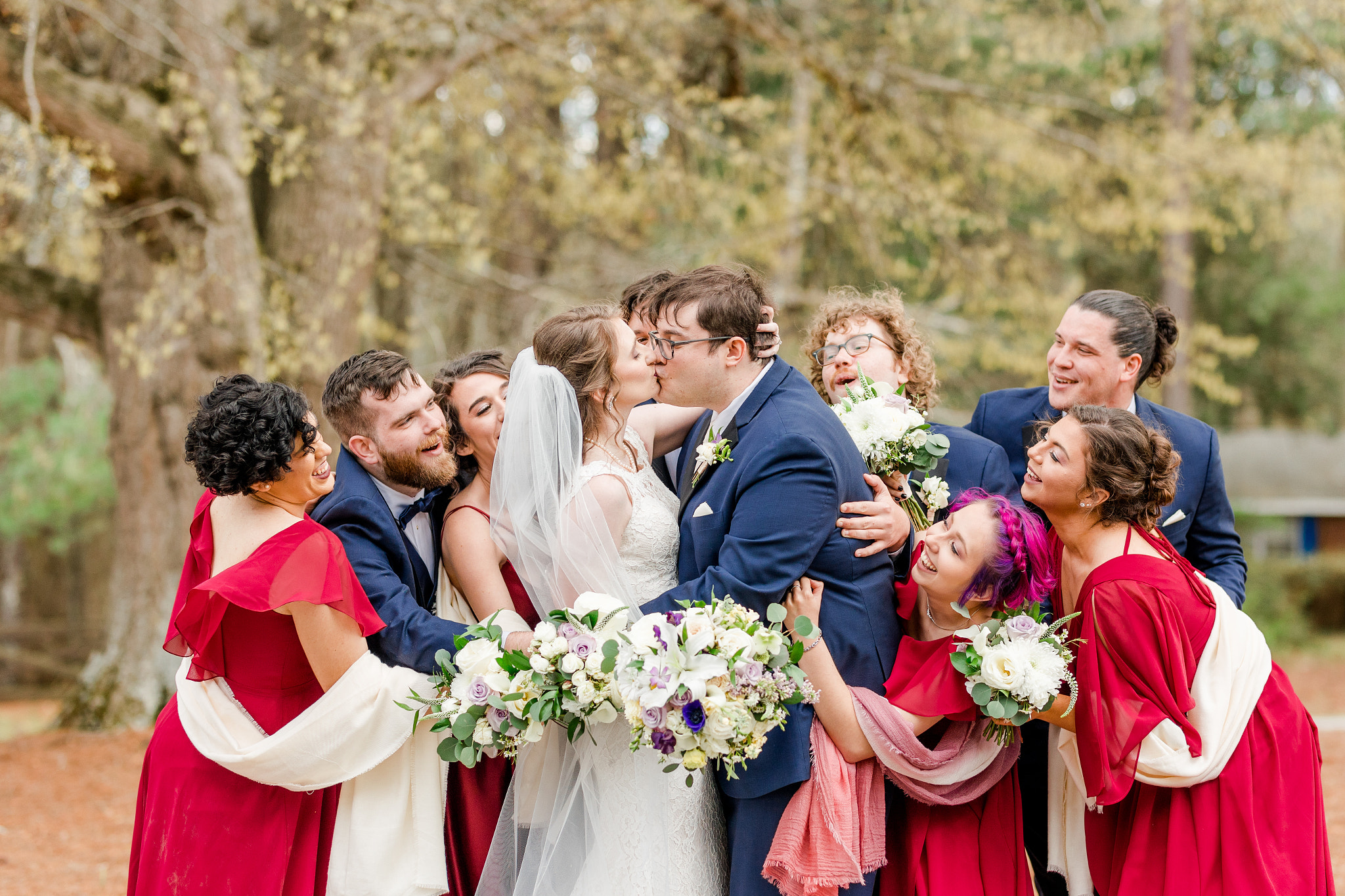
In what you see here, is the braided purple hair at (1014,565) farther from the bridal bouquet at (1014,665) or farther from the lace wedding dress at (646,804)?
the lace wedding dress at (646,804)

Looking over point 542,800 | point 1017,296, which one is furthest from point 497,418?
point 1017,296

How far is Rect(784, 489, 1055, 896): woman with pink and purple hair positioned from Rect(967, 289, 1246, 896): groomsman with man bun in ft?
3.52

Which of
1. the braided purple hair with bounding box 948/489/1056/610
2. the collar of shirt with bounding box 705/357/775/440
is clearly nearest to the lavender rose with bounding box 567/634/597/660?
the collar of shirt with bounding box 705/357/775/440

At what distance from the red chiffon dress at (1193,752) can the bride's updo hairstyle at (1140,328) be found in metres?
1.19

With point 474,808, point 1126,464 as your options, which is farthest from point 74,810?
point 1126,464

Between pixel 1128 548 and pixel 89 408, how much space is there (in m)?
14.9

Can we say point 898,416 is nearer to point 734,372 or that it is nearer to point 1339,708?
point 734,372

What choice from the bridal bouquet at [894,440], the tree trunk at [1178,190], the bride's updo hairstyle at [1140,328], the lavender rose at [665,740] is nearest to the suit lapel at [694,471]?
the bridal bouquet at [894,440]

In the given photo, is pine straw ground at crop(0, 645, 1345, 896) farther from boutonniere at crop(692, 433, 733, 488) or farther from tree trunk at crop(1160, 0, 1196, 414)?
tree trunk at crop(1160, 0, 1196, 414)

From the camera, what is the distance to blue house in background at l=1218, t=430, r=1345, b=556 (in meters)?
26.7

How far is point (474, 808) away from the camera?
3502mm

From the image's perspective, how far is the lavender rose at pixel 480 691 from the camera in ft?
9.95

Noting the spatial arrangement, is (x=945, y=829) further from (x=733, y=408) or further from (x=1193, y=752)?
(x=733, y=408)

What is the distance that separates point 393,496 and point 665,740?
139 cm
